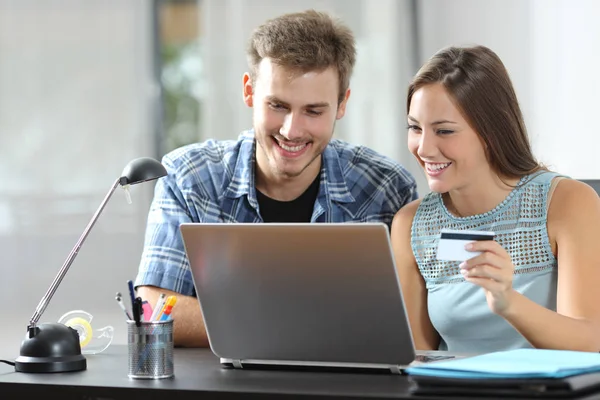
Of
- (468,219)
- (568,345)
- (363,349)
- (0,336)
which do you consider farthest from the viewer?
(0,336)

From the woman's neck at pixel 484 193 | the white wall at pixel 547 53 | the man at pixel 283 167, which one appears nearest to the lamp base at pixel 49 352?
the man at pixel 283 167

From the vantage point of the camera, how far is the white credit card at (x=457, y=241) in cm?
129

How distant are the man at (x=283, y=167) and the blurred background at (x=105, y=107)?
72.7 inches

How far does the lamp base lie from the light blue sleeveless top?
790 millimetres

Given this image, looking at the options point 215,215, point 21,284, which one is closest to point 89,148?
point 21,284

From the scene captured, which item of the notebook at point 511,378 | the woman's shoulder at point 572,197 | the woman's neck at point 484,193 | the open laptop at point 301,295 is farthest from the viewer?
Answer: the woman's neck at point 484,193

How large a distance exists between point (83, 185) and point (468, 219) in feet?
8.48

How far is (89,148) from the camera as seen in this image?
4047 millimetres

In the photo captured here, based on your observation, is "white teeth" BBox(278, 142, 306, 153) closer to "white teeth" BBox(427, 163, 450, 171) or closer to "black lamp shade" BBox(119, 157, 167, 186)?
"white teeth" BBox(427, 163, 450, 171)

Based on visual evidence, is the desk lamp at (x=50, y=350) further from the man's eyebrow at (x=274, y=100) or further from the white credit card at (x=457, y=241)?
the man's eyebrow at (x=274, y=100)

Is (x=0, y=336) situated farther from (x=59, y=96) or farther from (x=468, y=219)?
(x=468, y=219)

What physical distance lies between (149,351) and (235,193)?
861 millimetres

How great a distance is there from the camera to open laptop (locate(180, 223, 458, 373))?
127cm

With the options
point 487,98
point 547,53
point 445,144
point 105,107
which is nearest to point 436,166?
point 445,144
